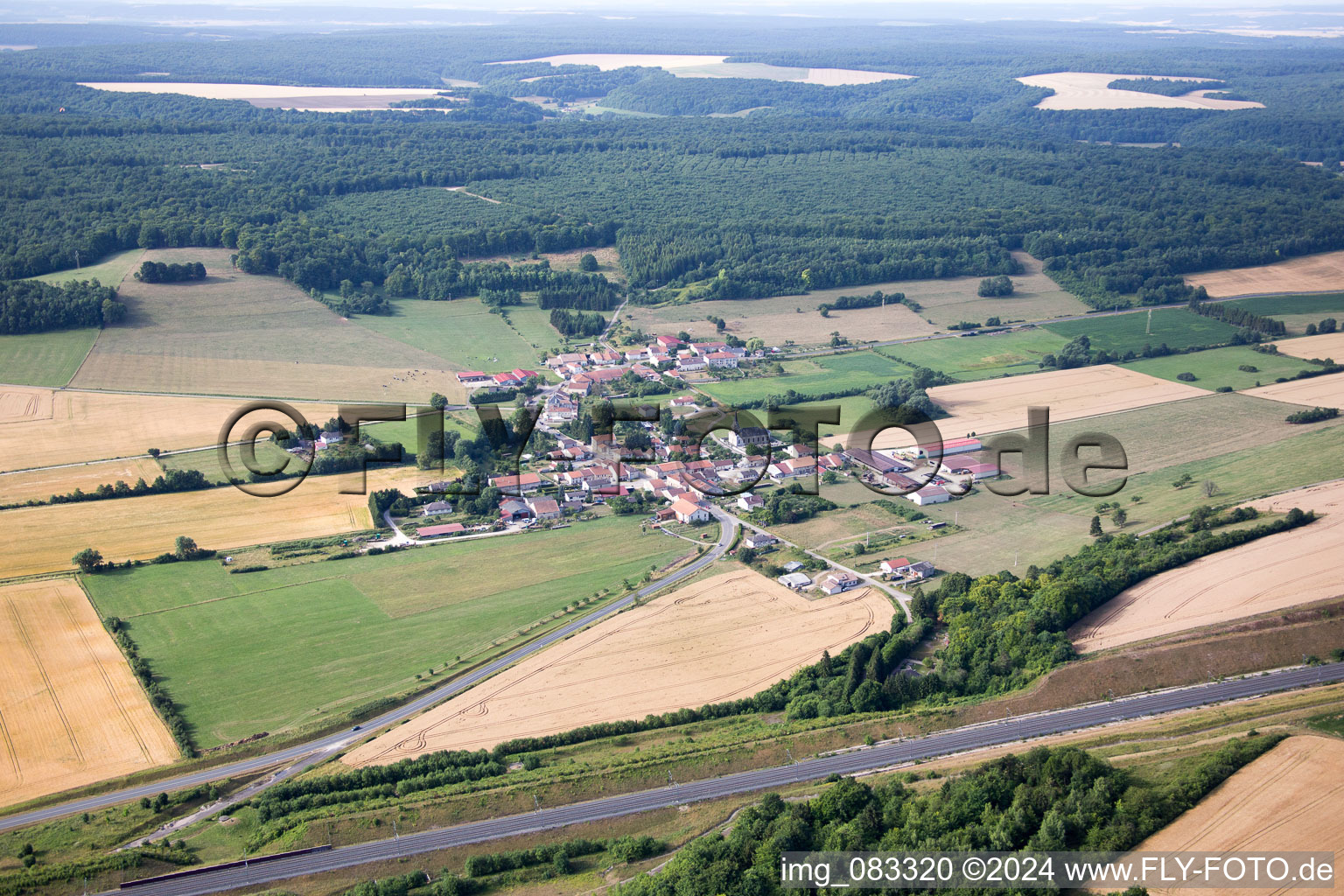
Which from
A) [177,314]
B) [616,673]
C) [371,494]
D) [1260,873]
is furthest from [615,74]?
[1260,873]

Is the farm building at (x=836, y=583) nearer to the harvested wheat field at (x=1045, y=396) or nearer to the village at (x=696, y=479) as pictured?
the village at (x=696, y=479)

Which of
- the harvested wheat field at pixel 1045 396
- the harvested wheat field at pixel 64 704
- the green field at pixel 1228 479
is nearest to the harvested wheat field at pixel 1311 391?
the harvested wheat field at pixel 1045 396

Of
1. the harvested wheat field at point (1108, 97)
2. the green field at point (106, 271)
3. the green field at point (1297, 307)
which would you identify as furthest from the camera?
the harvested wheat field at point (1108, 97)

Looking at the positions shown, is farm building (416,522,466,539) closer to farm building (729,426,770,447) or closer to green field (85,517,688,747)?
green field (85,517,688,747)

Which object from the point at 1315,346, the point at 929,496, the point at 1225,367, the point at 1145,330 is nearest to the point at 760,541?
the point at 929,496

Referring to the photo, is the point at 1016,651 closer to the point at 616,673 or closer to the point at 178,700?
the point at 616,673
